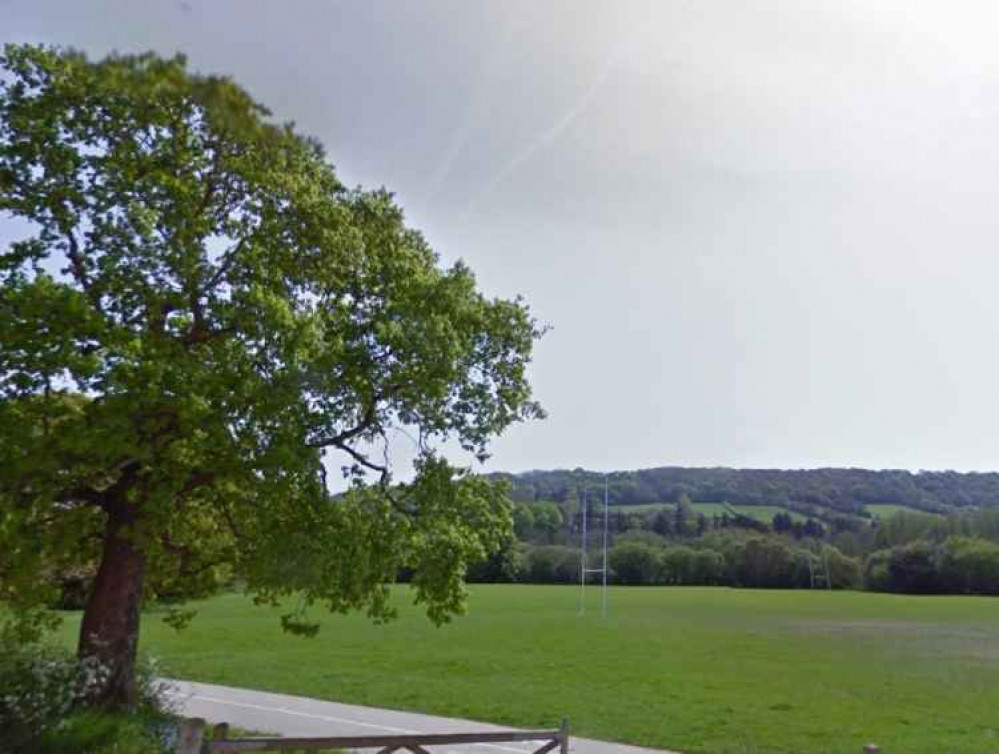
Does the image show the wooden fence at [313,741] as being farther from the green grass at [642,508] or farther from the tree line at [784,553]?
the green grass at [642,508]

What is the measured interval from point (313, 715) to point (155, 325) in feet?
42.1

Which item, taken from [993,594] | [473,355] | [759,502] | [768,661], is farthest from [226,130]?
[759,502]

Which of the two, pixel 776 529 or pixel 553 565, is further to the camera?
pixel 776 529

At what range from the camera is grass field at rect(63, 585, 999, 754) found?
23.0 metres

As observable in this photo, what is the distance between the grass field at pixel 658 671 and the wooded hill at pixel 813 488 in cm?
6007

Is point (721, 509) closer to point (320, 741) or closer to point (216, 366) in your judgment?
point (216, 366)

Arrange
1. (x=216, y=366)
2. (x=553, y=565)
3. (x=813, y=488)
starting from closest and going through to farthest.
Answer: (x=216, y=366) → (x=553, y=565) → (x=813, y=488)

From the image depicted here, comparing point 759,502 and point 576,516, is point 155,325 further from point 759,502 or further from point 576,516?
point 759,502

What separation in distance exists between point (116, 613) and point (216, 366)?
4539mm

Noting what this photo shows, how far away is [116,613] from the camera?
548 inches

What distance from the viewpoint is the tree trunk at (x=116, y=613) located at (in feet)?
45.2

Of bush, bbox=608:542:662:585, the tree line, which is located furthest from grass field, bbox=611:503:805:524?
bush, bbox=608:542:662:585

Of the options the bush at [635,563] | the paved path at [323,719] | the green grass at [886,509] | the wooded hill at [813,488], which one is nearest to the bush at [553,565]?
the bush at [635,563]

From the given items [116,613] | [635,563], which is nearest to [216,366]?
[116,613]
